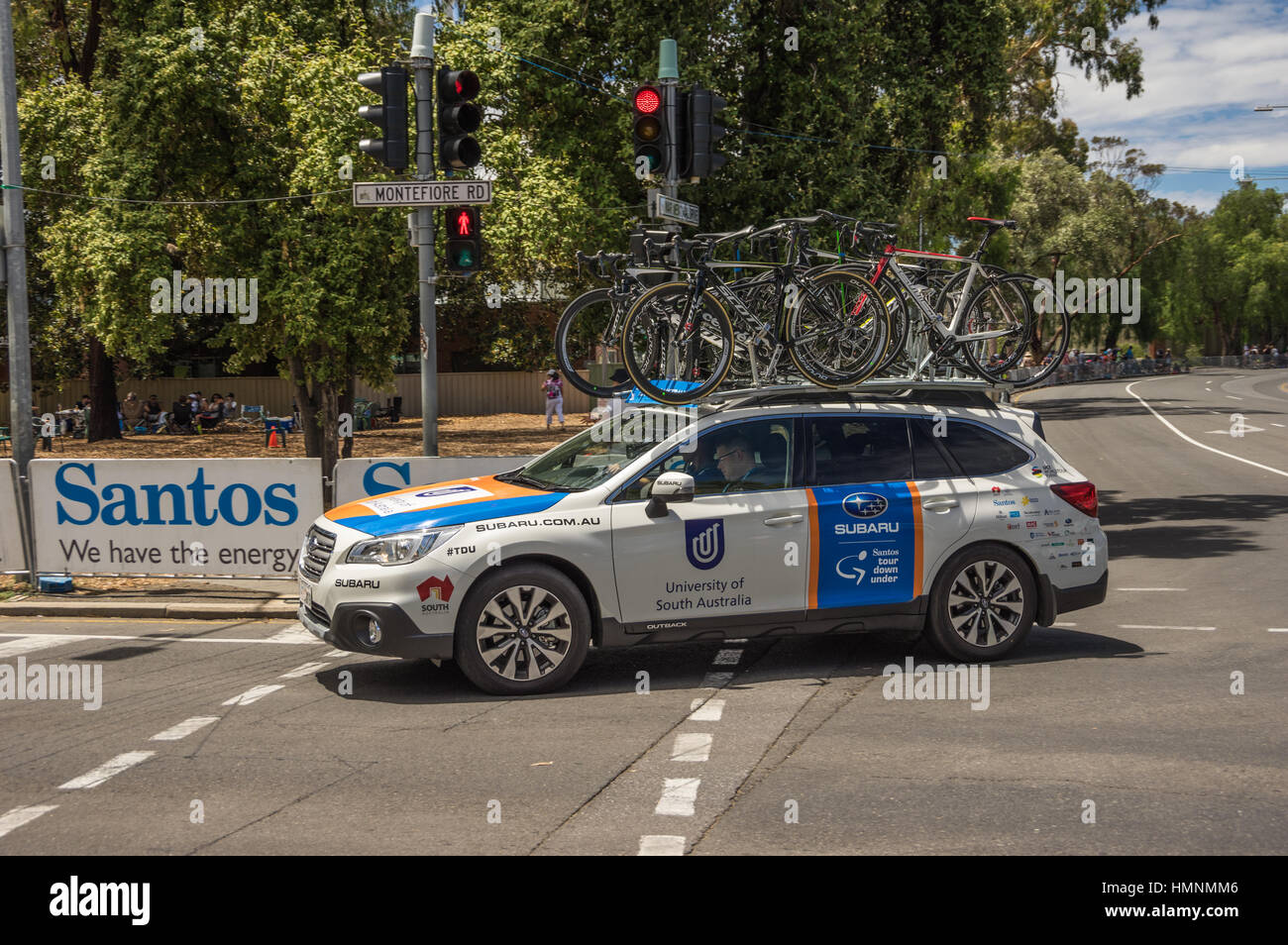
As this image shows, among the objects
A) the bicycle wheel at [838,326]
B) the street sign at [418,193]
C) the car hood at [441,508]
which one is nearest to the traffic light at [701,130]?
the street sign at [418,193]

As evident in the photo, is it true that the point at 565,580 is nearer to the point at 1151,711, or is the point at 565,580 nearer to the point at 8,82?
the point at 1151,711

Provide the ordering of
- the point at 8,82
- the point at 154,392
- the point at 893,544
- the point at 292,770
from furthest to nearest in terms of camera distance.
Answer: the point at 154,392 → the point at 8,82 → the point at 893,544 → the point at 292,770

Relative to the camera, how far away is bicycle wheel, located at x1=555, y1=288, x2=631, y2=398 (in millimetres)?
8875

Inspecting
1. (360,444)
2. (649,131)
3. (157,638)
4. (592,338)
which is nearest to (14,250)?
(157,638)

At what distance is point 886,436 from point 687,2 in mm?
12208

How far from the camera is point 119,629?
10438 mm

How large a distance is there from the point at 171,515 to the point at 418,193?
3.98 m

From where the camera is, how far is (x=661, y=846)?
4.96m

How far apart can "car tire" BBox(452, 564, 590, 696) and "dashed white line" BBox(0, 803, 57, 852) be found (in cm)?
244

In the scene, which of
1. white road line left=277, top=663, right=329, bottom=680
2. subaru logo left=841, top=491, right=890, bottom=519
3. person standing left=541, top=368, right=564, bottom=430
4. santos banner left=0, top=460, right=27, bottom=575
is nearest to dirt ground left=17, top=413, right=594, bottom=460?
person standing left=541, top=368, right=564, bottom=430

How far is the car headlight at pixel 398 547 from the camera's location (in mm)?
7297

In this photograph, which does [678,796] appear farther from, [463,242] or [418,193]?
[418,193]

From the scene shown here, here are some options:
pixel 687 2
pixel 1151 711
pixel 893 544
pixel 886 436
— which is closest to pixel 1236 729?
pixel 1151 711

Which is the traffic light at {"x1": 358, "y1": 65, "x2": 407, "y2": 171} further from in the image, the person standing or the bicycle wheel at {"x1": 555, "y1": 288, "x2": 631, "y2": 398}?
the person standing
